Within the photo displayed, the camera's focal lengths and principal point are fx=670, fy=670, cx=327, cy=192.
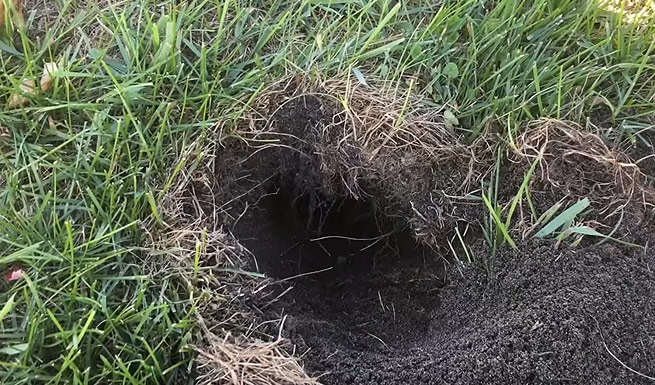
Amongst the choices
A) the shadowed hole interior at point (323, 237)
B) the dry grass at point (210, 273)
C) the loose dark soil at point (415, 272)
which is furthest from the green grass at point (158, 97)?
the shadowed hole interior at point (323, 237)

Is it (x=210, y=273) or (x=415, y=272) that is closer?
(x=210, y=273)

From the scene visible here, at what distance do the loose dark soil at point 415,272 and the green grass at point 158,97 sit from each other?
0.15 metres

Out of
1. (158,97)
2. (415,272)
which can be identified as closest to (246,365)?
(415,272)

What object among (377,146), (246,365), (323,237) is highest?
(377,146)

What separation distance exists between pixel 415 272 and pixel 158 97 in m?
0.78

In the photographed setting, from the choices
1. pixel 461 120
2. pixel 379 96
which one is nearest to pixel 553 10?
pixel 461 120

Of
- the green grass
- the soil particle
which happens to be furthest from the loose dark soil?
the green grass

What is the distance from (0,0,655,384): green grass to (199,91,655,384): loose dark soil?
0.50 ft

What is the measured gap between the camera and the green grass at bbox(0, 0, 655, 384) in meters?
1.39

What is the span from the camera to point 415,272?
172 cm

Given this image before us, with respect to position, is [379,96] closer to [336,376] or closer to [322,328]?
[322,328]

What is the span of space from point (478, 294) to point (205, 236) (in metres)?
0.63

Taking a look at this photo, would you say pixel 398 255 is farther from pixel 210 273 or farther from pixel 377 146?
pixel 210 273

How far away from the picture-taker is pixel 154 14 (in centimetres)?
177
